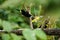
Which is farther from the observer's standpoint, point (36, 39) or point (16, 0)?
point (36, 39)

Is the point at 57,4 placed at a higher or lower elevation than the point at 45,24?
higher

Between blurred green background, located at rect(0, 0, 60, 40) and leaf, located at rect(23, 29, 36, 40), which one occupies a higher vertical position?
blurred green background, located at rect(0, 0, 60, 40)

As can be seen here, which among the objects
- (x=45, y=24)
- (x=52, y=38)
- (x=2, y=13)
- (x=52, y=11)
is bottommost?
(x=52, y=38)

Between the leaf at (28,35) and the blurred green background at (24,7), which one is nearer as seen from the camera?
the blurred green background at (24,7)

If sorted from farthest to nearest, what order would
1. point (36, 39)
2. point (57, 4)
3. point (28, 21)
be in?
point (28, 21) → point (36, 39) → point (57, 4)

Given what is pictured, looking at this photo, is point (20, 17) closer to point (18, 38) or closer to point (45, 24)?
point (45, 24)

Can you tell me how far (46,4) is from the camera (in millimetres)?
229

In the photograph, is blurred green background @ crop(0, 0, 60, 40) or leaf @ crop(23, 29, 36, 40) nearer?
blurred green background @ crop(0, 0, 60, 40)

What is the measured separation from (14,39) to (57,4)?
0.72 meters

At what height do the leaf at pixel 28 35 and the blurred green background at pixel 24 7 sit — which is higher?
the blurred green background at pixel 24 7

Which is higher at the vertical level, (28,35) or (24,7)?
(24,7)

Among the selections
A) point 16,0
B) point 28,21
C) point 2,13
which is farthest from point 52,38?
point 16,0

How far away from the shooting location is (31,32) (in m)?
0.91

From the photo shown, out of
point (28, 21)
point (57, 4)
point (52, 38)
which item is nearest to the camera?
point (57, 4)
